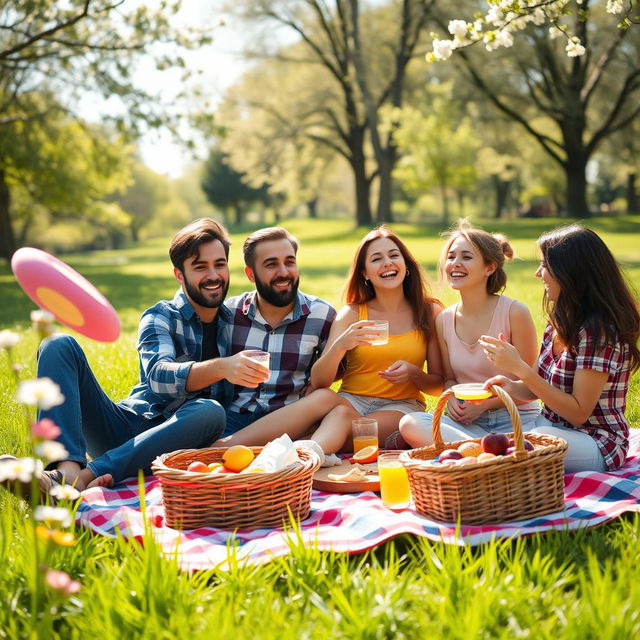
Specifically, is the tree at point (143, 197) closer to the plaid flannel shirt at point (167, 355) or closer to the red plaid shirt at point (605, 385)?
the plaid flannel shirt at point (167, 355)

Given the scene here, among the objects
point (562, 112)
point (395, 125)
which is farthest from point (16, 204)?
point (562, 112)

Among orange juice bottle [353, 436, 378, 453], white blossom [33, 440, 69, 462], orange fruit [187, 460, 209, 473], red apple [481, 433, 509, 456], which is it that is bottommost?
orange juice bottle [353, 436, 378, 453]

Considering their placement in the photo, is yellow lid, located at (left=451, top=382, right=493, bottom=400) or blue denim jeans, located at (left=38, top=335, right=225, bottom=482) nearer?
yellow lid, located at (left=451, top=382, right=493, bottom=400)

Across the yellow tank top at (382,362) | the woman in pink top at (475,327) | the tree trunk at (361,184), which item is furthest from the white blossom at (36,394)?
the tree trunk at (361,184)

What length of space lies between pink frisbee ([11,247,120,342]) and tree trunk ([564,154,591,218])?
86.5 feet

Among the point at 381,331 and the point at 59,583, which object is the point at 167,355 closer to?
the point at 381,331

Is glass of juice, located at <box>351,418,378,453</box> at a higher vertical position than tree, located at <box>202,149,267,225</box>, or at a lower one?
lower

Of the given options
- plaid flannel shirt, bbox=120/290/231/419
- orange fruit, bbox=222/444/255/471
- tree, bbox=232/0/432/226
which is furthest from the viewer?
tree, bbox=232/0/432/226

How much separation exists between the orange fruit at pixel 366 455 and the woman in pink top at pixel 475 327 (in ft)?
0.72

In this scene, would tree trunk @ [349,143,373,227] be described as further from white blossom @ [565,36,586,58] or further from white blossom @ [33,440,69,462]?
white blossom @ [33,440,69,462]

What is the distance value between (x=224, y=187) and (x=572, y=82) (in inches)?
1516

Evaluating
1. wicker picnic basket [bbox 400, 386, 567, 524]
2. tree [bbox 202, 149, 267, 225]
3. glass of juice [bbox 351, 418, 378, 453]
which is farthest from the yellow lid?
tree [bbox 202, 149, 267, 225]

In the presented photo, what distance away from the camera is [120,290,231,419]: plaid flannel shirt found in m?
3.84

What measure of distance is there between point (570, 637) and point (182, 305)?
2801 millimetres
